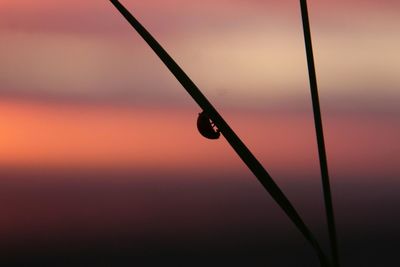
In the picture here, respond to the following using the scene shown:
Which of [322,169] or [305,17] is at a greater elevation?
[305,17]

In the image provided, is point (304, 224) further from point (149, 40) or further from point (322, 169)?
point (149, 40)

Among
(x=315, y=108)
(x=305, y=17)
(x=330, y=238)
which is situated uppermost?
(x=305, y=17)

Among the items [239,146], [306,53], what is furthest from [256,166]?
[306,53]
